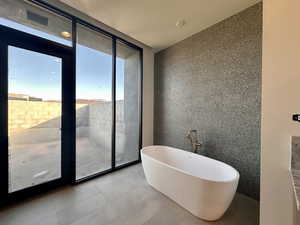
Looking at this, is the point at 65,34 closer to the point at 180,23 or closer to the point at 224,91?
the point at 180,23

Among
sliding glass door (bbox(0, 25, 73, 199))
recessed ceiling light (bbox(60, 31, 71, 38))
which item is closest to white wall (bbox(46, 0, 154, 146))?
recessed ceiling light (bbox(60, 31, 71, 38))

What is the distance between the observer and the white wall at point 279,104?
3.63 feet

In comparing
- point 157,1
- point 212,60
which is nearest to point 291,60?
point 212,60

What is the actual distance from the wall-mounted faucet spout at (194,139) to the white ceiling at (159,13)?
79.8 inches

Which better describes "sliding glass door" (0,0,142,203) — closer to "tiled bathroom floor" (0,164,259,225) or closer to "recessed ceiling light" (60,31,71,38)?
"recessed ceiling light" (60,31,71,38)

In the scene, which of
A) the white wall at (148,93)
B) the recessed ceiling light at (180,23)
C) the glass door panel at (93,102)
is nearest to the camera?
the recessed ceiling light at (180,23)

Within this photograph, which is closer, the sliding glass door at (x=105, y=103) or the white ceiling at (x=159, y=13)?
the white ceiling at (x=159, y=13)

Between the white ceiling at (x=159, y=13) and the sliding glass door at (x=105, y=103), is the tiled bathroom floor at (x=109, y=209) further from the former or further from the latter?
the white ceiling at (x=159, y=13)

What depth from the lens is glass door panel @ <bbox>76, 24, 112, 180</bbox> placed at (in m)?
2.45

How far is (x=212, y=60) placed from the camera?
8.11ft

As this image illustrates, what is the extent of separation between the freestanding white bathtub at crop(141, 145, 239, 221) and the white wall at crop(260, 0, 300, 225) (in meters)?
0.36

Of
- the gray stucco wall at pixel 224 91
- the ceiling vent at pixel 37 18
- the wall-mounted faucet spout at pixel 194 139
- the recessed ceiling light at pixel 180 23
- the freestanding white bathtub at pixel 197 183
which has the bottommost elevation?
the freestanding white bathtub at pixel 197 183

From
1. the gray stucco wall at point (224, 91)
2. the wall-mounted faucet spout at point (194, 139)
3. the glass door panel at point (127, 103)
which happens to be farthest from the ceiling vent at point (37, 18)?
the wall-mounted faucet spout at point (194, 139)

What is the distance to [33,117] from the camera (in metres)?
2.02
